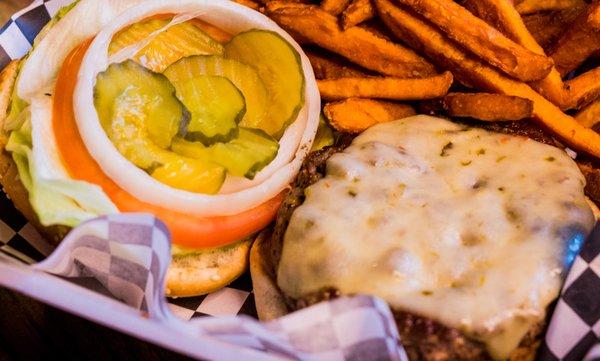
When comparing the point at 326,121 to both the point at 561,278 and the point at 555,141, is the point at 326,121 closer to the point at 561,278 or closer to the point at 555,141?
the point at 555,141

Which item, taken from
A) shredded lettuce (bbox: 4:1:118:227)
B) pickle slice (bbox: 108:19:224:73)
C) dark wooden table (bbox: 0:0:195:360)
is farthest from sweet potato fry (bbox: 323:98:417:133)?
dark wooden table (bbox: 0:0:195:360)

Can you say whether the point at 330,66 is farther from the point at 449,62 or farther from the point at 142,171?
the point at 142,171

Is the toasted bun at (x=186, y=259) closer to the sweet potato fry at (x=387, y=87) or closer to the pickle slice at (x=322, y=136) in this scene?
the pickle slice at (x=322, y=136)

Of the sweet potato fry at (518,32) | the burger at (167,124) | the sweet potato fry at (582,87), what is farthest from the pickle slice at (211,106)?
the sweet potato fry at (582,87)

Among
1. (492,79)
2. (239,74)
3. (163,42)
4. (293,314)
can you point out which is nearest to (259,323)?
(293,314)

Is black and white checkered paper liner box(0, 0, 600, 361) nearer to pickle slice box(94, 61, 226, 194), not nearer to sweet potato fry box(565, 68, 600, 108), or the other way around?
pickle slice box(94, 61, 226, 194)
